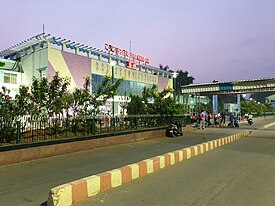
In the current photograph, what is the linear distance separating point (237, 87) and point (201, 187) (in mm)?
35739

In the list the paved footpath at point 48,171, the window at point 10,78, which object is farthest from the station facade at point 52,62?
the paved footpath at point 48,171

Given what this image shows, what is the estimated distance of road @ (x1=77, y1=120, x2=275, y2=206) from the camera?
4.41 m

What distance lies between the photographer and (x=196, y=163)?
25.7ft

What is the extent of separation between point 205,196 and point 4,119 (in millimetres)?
7188

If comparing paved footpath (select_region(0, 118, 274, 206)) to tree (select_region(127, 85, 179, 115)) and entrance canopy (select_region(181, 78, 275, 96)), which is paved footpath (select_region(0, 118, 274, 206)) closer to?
tree (select_region(127, 85, 179, 115))

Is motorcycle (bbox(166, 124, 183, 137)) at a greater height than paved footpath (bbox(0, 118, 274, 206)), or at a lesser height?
greater

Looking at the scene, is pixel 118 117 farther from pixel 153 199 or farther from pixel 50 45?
pixel 50 45

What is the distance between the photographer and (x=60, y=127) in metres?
10.3

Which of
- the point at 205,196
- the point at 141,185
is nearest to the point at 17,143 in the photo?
the point at 141,185

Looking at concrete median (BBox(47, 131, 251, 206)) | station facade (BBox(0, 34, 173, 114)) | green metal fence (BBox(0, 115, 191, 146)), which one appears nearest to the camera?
concrete median (BBox(47, 131, 251, 206))

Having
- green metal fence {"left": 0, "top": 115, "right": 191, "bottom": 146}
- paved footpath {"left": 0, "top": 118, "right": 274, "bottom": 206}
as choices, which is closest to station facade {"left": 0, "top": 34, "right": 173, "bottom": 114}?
green metal fence {"left": 0, "top": 115, "right": 191, "bottom": 146}

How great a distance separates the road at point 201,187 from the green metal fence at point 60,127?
4.94 meters

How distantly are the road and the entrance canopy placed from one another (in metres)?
30.9

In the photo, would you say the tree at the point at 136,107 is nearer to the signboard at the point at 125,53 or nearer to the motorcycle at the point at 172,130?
the motorcycle at the point at 172,130
